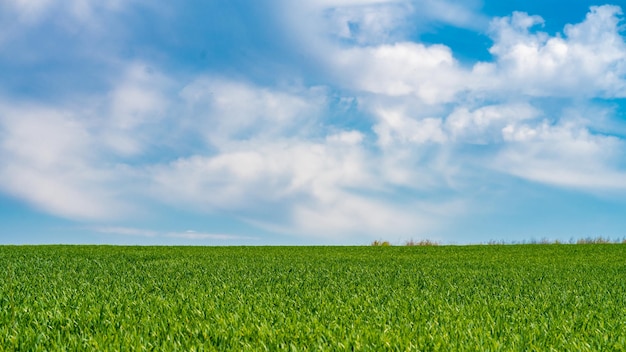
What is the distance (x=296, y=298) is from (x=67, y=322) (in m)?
2.86

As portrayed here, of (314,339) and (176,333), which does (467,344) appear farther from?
(176,333)

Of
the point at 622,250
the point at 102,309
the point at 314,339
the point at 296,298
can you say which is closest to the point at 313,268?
the point at 296,298

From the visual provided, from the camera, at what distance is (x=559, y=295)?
8.34 m

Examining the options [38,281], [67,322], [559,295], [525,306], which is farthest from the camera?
[38,281]

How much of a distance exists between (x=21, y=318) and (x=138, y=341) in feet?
6.29

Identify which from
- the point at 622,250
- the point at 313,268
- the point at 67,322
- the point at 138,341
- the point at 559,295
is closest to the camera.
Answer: the point at 138,341

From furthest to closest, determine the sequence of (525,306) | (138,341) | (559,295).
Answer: (559,295), (525,306), (138,341)

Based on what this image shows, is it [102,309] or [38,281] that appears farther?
[38,281]

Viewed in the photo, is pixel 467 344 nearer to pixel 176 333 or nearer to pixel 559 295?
pixel 176 333

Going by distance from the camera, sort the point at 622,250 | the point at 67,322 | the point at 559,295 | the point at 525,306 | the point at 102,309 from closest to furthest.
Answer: the point at 67,322, the point at 102,309, the point at 525,306, the point at 559,295, the point at 622,250

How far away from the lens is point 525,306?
7.13m

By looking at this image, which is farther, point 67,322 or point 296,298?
point 296,298

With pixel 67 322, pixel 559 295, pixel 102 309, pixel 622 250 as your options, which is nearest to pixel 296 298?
pixel 102 309

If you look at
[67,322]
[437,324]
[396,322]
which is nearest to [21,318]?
[67,322]
